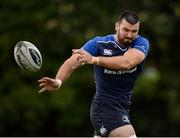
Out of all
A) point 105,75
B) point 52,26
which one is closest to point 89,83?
point 52,26

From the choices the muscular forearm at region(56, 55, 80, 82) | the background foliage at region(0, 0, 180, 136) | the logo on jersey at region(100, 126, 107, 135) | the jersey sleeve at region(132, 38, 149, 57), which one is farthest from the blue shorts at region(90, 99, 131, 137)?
the background foliage at region(0, 0, 180, 136)

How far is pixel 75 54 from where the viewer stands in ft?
27.8

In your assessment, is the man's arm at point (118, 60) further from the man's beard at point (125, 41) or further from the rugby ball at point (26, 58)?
the rugby ball at point (26, 58)

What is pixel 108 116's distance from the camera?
8805mm

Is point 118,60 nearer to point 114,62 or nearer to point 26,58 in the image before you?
point 114,62

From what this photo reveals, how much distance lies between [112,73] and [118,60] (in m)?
0.41

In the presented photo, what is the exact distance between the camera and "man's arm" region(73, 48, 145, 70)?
8.20 meters

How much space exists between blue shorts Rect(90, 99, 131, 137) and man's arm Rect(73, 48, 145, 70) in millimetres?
550

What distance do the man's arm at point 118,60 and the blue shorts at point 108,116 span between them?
0.55 m

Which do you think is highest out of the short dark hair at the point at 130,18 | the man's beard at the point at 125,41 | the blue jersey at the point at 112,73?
the short dark hair at the point at 130,18

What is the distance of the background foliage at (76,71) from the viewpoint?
75.5 feet

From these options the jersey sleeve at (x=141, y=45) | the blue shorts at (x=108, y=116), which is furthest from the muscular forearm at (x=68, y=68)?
the jersey sleeve at (x=141, y=45)

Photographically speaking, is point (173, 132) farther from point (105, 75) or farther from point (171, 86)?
point (105, 75)

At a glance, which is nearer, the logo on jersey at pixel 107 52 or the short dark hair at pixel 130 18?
the short dark hair at pixel 130 18
